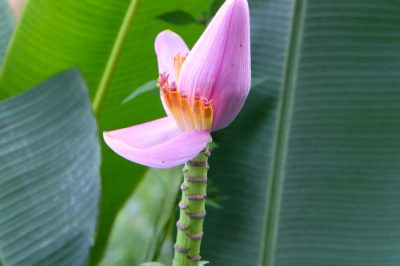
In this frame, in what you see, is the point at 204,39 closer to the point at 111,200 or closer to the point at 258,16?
the point at 258,16

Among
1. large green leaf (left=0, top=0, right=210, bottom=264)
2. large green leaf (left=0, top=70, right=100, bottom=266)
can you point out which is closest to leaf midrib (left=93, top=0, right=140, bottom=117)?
large green leaf (left=0, top=0, right=210, bottom=264)

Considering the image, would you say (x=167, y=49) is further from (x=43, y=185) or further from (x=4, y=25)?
(x=4, y=25)

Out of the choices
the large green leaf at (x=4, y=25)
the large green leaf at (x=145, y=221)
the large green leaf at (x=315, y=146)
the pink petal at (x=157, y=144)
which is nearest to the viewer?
the pink petal at (x=157, y=144)

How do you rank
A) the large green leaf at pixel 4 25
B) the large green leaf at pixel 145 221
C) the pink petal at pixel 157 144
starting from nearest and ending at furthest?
the pink petal at pixel 157 144
the large green leaf at pixel 145 221
the large green leaf at pixel 4 25

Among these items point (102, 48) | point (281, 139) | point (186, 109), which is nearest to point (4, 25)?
point (102, 48)

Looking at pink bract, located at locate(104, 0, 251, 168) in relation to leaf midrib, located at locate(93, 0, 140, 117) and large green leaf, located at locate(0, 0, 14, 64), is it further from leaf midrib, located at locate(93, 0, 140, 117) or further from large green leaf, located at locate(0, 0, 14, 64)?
large green leaf, located at locate(0, 0, 14, 64)

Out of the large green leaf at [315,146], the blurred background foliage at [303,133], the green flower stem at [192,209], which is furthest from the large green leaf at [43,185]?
the green flower stem at [192,209]

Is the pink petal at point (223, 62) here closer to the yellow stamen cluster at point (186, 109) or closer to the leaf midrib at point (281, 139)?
the yellow stamen cluster at point (186, 109)
